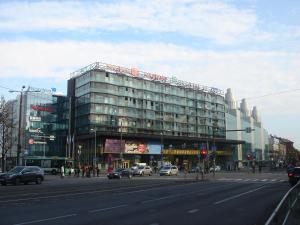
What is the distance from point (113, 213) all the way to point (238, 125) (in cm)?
14215

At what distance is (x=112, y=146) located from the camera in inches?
3787

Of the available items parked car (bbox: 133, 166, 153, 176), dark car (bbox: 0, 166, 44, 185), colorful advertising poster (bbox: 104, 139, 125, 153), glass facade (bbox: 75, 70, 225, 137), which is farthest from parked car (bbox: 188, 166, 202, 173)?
dark car (bbox: 0, 166, 44, 185)

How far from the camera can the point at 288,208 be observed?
592 inches

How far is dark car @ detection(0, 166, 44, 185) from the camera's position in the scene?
3959 cm

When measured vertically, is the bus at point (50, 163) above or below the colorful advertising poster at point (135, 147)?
below

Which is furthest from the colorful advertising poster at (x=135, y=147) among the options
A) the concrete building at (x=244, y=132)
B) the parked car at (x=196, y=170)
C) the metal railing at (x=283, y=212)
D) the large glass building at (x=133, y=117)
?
the metal railing at (x=283, y=212)

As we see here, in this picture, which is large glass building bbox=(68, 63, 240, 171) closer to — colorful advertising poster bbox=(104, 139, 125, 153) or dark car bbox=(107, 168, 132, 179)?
colorful advertising poster bbox=(104, 139, 125, 153)

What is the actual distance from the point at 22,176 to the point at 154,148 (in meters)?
67.4

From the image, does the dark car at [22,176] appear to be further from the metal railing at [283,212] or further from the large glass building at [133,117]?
the large glass building at [133,117]

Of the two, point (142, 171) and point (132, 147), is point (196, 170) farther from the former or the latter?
point (132, 147)

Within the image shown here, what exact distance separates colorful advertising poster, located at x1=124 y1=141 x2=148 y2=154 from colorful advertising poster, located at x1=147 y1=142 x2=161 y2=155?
1330mm

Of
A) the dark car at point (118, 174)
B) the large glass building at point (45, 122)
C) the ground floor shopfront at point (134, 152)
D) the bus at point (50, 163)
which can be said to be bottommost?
the dark car at point (118, 174)

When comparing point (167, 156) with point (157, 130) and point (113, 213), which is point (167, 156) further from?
point (113, 213)

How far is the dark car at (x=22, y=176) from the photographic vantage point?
130 feet
